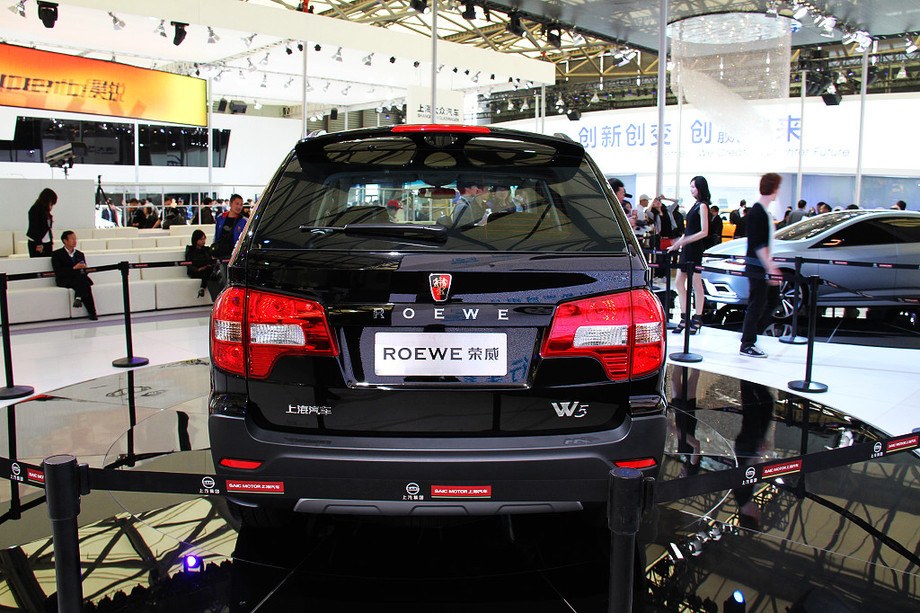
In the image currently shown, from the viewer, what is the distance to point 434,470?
6.30 ft

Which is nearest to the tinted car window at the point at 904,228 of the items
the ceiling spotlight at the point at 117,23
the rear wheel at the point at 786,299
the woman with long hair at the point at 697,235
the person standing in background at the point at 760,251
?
the rear wheel at the point at 786,299

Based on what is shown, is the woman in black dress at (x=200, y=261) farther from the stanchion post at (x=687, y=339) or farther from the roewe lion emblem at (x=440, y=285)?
the roewe lion emblem at (x=440, y=285)

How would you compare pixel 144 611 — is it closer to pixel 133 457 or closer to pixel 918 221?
pixel 133 457

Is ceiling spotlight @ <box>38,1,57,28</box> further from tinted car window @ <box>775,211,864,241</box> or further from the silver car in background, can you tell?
tinted car window @ <box>775,211,864,241</box>

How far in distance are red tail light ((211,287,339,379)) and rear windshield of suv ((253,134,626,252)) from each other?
178 millimetres

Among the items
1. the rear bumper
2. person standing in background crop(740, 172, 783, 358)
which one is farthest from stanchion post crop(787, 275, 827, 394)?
the rear bumper

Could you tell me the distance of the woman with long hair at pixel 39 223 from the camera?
8.72 m

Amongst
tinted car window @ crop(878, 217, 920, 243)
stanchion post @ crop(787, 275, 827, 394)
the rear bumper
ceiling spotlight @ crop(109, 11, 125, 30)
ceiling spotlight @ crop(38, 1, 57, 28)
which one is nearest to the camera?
the rear bumper

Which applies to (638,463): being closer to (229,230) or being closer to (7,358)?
(7,358)

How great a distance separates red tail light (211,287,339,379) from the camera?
1954 mm

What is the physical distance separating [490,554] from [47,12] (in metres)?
12.2

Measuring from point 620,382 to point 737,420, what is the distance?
281cm

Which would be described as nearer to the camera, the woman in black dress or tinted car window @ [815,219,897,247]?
tinted car window @ [815,219,897,247]

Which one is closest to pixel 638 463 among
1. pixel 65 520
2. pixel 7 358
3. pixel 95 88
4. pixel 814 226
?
pixel 65 520
